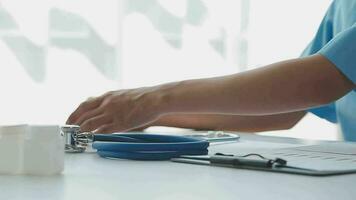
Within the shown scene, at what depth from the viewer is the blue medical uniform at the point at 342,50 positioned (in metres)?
0.97

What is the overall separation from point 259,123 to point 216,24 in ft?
2.45

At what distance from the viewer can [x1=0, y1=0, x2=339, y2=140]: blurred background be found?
1.77 meters

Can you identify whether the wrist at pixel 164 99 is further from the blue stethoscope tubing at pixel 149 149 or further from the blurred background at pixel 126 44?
the blurred background at pixel 126 44

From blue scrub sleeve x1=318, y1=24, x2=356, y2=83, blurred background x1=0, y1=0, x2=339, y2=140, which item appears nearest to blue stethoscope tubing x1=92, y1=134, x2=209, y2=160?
blue scrub sleeve x1=318, y1=24, x2=356, y2=83

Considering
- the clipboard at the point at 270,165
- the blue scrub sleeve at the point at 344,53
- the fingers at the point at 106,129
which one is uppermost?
the blue scrub sleeve at the point at 344,53

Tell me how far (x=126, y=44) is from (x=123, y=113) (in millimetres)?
941

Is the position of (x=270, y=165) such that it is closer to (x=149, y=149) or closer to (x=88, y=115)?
(x=149, y=149)

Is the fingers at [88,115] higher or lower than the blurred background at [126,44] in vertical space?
lower

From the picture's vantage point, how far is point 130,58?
1.90 metres

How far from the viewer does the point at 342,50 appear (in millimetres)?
967

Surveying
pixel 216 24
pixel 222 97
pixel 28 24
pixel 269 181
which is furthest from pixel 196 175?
A: pixel 216 24

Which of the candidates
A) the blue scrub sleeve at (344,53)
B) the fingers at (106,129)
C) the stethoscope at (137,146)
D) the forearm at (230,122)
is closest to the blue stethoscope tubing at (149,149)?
the stethoscope at (137,146)

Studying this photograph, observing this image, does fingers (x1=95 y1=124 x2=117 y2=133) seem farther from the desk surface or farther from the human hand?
the desk surface

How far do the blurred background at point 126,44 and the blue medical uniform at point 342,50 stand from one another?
11.8 inches
